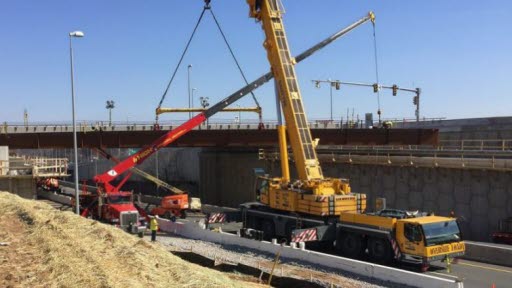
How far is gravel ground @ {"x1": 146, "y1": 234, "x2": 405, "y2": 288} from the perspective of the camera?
17.5 m

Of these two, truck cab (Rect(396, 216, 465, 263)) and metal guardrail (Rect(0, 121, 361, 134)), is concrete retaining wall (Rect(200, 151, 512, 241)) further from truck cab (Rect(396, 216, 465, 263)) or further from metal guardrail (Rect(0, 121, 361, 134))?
metal guardrail (Rect(0, 121, 361, 134))

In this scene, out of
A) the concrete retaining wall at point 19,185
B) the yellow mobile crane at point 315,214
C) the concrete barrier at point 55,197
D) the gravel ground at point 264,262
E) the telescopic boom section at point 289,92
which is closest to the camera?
the gravel ground at point 264,262

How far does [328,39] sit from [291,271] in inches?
683

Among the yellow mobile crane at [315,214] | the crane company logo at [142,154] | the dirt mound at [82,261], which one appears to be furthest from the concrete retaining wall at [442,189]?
the dirt mound at [82,261]

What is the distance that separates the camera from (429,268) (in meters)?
20.3

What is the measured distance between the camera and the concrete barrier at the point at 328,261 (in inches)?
640

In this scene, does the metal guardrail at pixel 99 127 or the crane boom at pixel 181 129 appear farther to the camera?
the metal guardrail at pixel 99 127

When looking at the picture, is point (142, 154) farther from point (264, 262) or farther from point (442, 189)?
point (442, 189)

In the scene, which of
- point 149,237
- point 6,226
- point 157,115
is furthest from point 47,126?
point 6,226

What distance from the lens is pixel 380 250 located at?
68.2ft

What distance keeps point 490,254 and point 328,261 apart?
278 inches

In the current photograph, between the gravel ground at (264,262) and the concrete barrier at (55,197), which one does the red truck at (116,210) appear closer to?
the gravel ground at (264,262)

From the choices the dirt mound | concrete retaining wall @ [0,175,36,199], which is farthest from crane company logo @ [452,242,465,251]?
concrete retaining wall @ [0,175,36,199]

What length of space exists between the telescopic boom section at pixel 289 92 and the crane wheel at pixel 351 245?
3543mm
